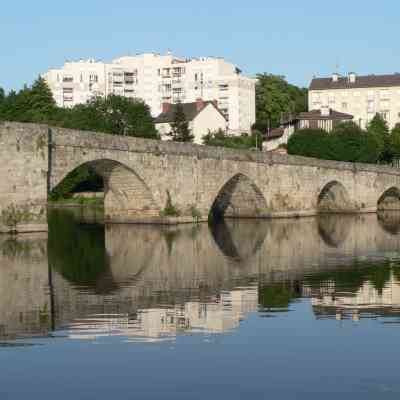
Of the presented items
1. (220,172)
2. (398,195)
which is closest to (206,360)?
(220,172)

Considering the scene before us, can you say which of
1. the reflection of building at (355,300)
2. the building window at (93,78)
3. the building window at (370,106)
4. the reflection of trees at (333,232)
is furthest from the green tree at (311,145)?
the building window at (93,78)

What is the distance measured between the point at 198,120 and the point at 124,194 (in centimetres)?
6477

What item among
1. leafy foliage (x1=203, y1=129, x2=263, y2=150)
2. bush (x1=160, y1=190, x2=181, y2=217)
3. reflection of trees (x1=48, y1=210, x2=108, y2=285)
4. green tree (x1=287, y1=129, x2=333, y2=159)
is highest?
leafy foliage (x1=203, y1=129, x2=263, y2=150)

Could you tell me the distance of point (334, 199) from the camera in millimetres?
69500

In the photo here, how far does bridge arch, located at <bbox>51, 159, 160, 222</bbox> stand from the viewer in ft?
149

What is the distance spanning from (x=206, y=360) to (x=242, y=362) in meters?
0.57

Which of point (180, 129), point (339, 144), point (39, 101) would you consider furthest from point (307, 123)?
point (39, 101)

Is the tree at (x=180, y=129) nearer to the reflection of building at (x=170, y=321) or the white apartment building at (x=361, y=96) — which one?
the white apartment building at (x=361, y=96)

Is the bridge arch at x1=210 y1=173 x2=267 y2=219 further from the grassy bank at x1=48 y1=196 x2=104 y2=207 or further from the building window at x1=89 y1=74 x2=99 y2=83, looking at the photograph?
the building window at x1=89 y1=74 x2=99 y2=83

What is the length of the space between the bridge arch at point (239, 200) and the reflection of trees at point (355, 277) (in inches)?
1147

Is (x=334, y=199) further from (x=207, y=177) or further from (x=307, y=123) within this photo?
(x=307, y=123)

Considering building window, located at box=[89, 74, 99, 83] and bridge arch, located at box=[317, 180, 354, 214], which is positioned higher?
building window, located at box=[89, 74, 99, 83]

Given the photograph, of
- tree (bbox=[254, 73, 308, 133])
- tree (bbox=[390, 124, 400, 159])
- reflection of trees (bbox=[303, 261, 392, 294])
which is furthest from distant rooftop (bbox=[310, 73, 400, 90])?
reflection of trees (bbox=[303, 261, 392, 294])

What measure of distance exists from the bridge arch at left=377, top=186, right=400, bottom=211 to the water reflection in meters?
36.9
